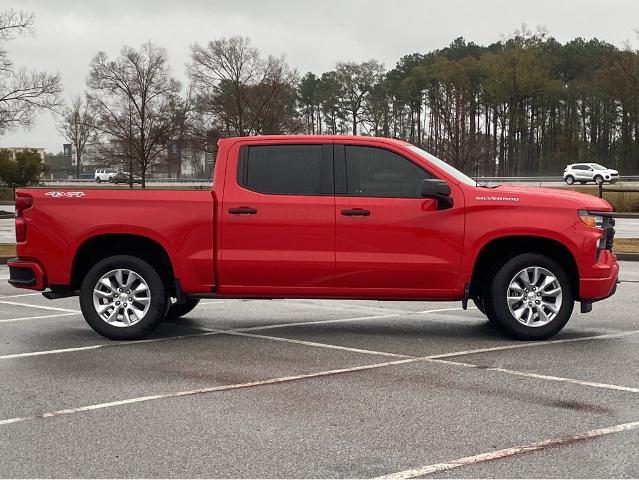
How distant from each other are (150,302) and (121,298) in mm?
301

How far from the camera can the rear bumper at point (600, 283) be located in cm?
788

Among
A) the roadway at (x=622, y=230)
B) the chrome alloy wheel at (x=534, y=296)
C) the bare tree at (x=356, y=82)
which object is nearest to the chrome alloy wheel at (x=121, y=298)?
the chrome alloy wheel at (x=534, y=296)

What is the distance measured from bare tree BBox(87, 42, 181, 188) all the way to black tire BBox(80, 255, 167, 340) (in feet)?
151

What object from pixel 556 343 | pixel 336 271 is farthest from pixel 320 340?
pixel 556 343

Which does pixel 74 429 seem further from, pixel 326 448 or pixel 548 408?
pixel 548 408

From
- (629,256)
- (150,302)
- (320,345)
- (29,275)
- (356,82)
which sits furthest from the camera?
(356,82)

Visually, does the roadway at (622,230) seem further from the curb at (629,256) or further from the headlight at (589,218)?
the headlight at (589,218)

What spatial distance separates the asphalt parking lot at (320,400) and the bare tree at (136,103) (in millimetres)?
45470

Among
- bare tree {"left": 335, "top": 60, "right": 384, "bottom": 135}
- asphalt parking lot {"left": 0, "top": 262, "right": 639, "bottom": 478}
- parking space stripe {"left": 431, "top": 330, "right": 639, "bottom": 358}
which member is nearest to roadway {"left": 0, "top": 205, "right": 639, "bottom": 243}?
asphalt parking lot {"left": 0, "top": 262, "right": 639, "bottom": 478}

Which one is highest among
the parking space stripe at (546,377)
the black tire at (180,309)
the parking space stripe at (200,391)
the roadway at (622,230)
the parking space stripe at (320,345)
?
the roadway at (622,230)

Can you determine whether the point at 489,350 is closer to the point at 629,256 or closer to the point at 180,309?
the point at 180,309

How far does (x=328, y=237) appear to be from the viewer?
7.92 metres

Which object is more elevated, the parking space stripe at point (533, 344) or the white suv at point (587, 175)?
the white suv at point (587, 175)

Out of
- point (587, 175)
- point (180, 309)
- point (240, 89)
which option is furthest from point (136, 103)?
point (180, 309)
